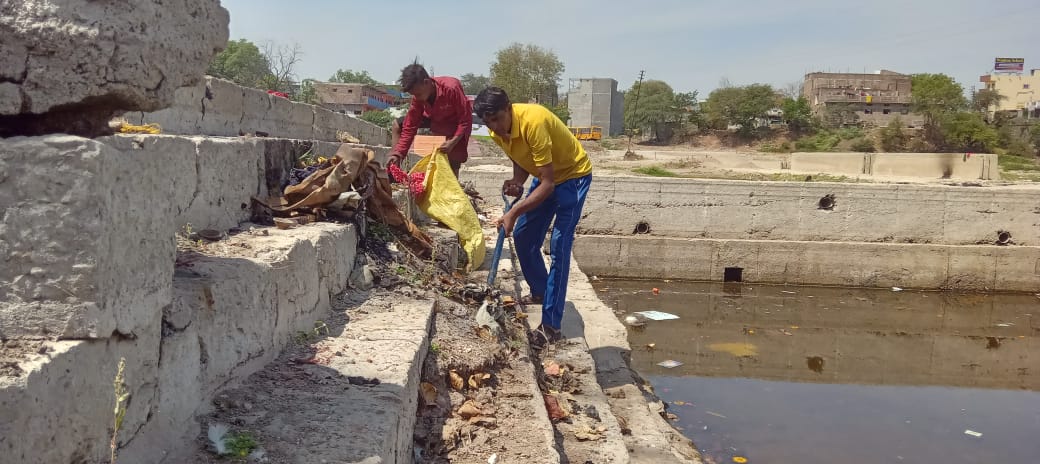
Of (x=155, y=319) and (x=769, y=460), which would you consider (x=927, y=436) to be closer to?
(x=769, y=460)

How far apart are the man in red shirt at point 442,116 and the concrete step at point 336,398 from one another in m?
2.43

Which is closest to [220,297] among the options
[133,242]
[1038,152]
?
[133,242]

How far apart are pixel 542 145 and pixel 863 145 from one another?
33.6 meters

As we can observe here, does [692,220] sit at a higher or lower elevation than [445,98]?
lower

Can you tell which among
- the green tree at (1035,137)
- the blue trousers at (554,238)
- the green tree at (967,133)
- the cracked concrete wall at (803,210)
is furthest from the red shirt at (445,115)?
the green tree at (1035,137)

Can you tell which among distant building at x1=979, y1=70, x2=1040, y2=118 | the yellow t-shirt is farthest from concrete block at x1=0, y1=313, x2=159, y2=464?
distant building at x1=979, y1=70, x2=1040, y2=118

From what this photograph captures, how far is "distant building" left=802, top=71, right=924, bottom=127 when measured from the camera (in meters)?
44.1

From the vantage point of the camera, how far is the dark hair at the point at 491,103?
3893mm

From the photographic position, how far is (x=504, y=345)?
3.62 m

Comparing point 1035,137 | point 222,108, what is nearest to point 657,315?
point 222,108

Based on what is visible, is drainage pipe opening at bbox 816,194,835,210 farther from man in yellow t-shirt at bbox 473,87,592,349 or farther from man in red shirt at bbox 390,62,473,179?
man in yellow t-shirt at bbox 473,87,592,349

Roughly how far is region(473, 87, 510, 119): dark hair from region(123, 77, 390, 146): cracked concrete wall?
136cm

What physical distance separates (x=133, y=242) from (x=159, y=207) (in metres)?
0.16

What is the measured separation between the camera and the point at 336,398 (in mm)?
2127
